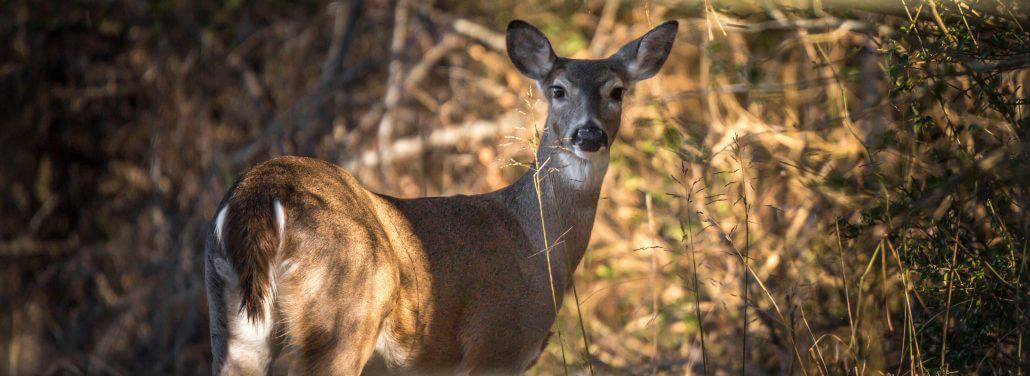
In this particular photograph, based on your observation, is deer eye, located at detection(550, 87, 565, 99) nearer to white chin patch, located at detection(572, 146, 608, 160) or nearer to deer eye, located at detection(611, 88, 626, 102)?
deer eye, located at detection(611, 88, 626, 102)

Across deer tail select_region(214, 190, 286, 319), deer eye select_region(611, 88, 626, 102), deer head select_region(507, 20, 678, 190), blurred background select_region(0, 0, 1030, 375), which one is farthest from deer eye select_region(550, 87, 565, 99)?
deer tail select_region(214, 190, 286, 319)

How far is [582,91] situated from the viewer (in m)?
4.74

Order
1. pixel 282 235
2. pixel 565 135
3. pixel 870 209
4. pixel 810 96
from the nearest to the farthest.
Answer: pixel 282 235 < pixel 870 209 < pixel 565 135 < pixel 810 96

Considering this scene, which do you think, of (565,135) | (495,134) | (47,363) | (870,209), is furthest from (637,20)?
(47,363)

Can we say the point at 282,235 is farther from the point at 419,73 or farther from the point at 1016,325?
the point at 419,73

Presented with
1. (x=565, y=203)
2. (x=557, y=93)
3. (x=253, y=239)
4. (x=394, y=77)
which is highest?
(x=253, y=239)

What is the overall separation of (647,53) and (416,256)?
1870 millimetres

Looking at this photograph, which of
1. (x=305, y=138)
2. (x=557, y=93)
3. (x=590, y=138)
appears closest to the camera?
(x=590, y=138)

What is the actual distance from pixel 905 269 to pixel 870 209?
267 millimetres

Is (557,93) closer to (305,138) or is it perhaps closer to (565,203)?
(565,203)

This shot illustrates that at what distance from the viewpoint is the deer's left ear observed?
203 inches

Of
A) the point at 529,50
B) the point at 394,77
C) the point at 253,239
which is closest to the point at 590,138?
the point at 529,50

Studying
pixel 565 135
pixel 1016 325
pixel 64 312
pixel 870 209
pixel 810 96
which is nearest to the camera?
pixel 1016 325

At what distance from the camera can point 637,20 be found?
851cm
